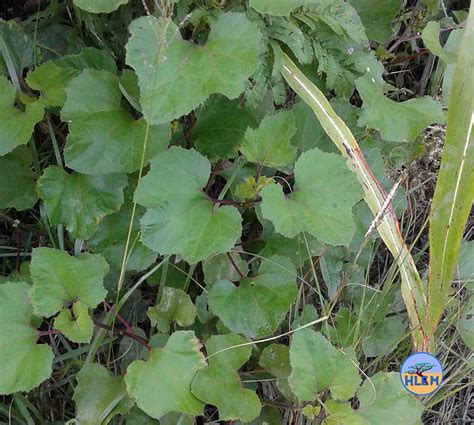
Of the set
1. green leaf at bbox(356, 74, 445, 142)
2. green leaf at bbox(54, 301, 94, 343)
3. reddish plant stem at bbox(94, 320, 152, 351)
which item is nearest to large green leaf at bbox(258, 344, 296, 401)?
reddish plant stem at bbox(94, 320, 152, 351)

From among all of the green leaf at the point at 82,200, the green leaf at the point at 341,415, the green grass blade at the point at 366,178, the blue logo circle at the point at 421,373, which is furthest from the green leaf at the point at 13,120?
the blue logo circle at the point at 421,373

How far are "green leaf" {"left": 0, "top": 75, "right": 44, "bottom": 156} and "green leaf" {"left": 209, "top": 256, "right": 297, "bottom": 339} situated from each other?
0.44m

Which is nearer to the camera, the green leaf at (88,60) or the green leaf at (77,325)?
the green leaf at (77,325)

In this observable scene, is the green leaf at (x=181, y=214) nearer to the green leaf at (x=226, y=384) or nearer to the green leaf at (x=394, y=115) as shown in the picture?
the green leaf at (x=226, y=384)

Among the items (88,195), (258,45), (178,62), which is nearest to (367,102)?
(258,45)

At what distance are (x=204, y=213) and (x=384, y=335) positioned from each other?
0.51 m

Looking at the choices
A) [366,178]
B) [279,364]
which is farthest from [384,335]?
[366,178]

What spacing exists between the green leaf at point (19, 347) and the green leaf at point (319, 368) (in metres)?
0.42

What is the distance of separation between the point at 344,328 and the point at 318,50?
1.88 feet

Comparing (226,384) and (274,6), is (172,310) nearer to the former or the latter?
(226,384)

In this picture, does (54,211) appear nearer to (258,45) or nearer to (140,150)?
(140,150)

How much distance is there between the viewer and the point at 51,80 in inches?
45.8

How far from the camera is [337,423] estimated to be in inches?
43.2

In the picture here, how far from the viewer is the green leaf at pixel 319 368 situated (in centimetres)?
107
